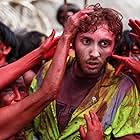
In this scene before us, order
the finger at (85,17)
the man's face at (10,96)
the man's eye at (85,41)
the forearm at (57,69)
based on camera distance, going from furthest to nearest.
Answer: the man's face at (10,96) < the man's eye at (85,41) < the finger at (85,17) < the forearm at (57,69)

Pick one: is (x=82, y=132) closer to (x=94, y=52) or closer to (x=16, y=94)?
(x=94, y=52)

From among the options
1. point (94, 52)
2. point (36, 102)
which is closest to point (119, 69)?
point (94, 52)

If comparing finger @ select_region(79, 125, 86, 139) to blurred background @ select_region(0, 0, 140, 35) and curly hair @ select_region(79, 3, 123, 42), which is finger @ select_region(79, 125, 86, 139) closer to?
curly hair @ select_region(79, 3, 123, 42)

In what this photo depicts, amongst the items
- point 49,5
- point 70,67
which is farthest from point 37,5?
point 70,67

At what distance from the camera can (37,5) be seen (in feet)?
36.1

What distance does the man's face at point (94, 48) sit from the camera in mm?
3688

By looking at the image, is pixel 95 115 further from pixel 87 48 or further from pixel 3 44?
pixel 3 44

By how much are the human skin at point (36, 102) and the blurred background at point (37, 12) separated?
17.5 ft

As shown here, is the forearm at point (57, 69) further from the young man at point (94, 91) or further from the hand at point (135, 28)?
the hand at point (135, 28)

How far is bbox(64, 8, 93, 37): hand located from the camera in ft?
11.9

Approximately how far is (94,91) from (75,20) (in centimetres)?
47

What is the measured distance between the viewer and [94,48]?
146 inches

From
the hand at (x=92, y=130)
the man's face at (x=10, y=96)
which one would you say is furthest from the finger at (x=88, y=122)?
the man's face at (x=10, y=96)

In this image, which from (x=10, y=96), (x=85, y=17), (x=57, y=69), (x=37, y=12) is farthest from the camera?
(x=37, y=12)
